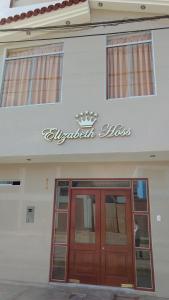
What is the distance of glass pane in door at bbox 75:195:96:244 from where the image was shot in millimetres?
8586

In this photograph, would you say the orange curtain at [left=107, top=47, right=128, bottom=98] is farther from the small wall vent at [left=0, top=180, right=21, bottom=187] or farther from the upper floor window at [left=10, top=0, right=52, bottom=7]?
the small wall vent at [left=0, top=180, right=21, bottom=187]

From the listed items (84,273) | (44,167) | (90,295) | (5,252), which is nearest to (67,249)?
(84,273)

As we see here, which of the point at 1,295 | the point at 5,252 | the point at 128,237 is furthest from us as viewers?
the point at 5,252

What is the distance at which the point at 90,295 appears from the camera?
296 inches

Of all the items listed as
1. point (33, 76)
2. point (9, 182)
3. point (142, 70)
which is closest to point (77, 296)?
point (9, 182)

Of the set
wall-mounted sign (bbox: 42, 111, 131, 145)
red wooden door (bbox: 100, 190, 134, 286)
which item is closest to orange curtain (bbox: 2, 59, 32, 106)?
wall-mounted sign (bbox: 42, 111, 131, 145)

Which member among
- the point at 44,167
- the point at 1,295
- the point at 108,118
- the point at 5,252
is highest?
the point at 108,118

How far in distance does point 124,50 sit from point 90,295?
7305mm

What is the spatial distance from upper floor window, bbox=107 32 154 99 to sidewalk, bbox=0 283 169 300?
568 cm

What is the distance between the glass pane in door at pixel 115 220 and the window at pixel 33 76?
378 cm

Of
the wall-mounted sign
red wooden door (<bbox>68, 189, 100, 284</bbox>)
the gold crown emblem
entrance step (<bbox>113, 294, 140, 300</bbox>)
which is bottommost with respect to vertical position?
entrance step (<bbox>113, 294, 140, 300</bbox>)

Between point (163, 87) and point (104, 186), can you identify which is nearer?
point (163, 87)

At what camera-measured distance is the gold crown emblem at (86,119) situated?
7609mm

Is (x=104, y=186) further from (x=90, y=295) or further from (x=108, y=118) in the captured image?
(x=90, y=295)
